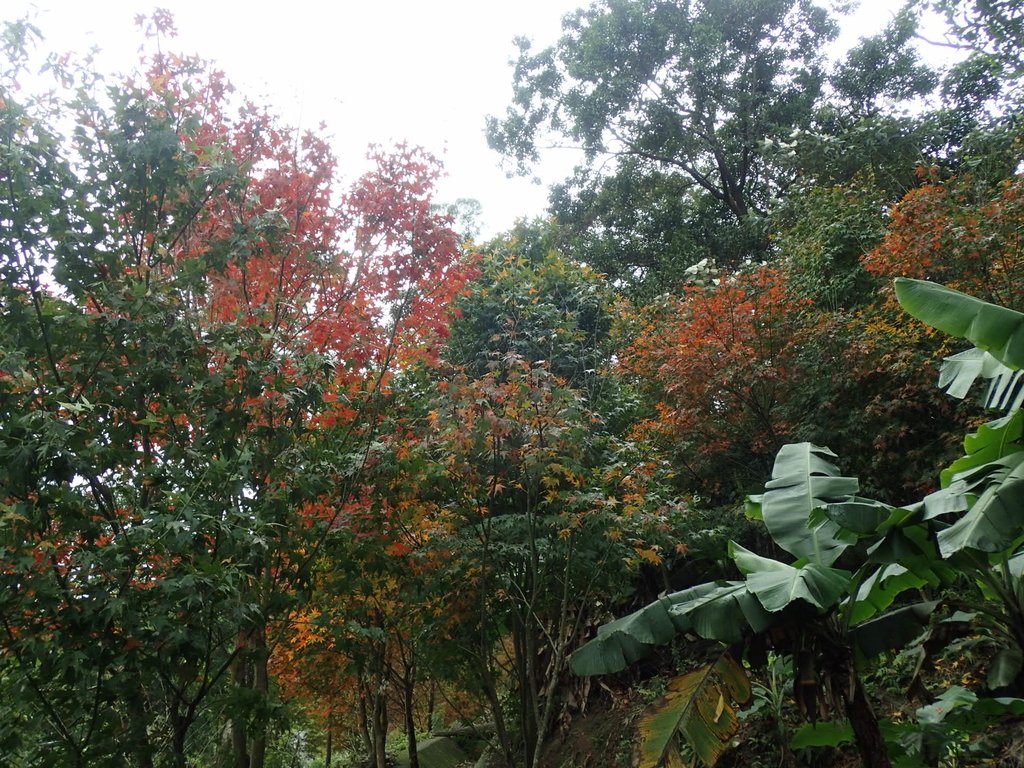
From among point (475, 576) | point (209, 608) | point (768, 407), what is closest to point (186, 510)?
point (209, 608)

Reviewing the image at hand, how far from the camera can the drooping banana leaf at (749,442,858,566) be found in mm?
5266

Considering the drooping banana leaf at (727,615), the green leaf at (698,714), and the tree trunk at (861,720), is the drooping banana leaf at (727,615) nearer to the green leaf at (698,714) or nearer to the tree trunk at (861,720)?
the green leaf at (698,714)

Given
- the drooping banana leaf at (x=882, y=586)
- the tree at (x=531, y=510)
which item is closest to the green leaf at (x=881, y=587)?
the drooping banana leaf at (x=882, y=586)

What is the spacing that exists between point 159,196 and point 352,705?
37.9 feet

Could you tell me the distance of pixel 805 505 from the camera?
18.1ft

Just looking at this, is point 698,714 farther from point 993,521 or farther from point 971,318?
point 971,318

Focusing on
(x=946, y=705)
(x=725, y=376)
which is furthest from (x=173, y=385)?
(x=725, y=376)

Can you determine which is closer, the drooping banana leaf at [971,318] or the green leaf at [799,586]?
the green leaf at [799,586]

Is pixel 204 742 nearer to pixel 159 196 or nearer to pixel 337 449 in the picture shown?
pixel 337 449

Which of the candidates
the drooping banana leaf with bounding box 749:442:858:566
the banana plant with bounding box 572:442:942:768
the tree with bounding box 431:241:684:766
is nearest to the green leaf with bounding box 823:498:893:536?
the banana plant with bounding box 572:442:942:768

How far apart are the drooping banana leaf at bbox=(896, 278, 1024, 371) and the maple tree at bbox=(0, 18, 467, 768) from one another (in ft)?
11.5

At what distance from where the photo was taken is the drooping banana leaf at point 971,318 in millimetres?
4648

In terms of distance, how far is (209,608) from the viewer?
414cm

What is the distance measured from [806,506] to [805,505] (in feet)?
0.04
